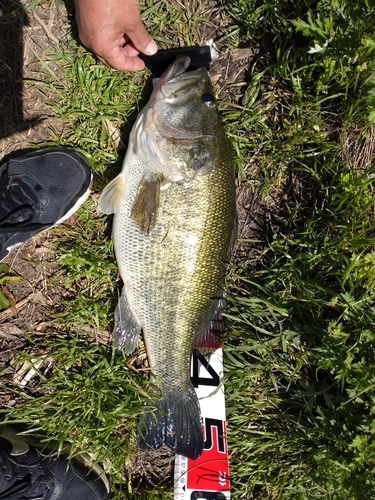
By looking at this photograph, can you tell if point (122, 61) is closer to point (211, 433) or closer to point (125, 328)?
point (125, 328)

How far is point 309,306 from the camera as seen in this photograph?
3354 millimetres

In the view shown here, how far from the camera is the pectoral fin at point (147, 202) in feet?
9.37

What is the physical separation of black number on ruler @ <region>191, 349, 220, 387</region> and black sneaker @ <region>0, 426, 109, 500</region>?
99cm

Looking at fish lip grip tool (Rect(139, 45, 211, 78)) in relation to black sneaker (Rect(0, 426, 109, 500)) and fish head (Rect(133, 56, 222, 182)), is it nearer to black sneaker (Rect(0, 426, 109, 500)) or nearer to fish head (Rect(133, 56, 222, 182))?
fish head (Rect(133, 56, 222, 182))

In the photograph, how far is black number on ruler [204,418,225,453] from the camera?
327 centimetres

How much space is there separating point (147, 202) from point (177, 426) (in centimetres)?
161

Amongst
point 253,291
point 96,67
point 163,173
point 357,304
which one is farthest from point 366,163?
point 96,67

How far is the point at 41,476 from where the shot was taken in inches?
128

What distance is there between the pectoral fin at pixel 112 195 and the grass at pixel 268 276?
374mm

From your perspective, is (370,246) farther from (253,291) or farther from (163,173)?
(163,173)

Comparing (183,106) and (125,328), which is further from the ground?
(183,106)

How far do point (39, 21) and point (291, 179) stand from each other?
2.33 m

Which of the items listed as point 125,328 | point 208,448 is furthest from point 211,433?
point 125,328

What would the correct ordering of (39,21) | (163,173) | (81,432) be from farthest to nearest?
1. (39,21)
2. (81,432)
3. (163,173)
